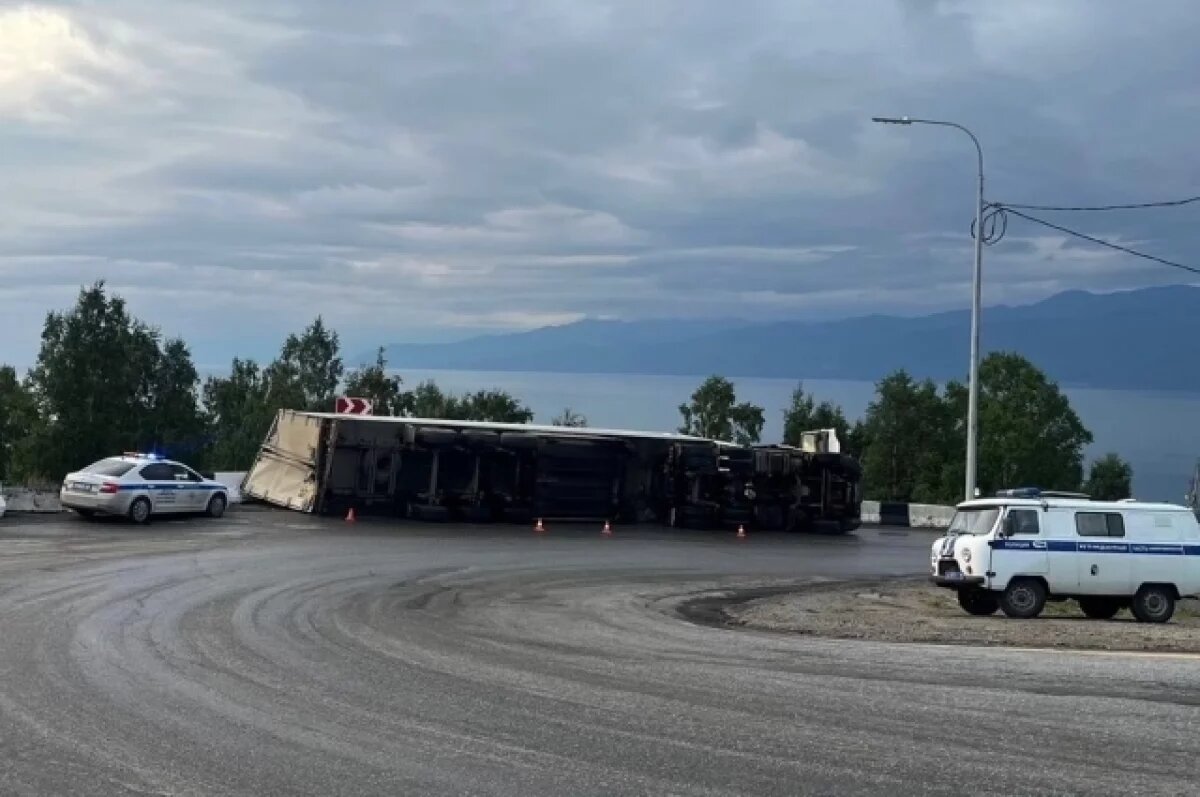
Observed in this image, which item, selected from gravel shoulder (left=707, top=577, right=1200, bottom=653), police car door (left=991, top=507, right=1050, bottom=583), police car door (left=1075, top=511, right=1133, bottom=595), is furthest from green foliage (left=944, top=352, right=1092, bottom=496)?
police car door (left=991, top=507, right=1050, bottom=583)

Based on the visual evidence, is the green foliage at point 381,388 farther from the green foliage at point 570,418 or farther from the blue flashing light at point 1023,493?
the blue flashing light at point 1023,493

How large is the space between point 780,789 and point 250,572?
13053 millimetres

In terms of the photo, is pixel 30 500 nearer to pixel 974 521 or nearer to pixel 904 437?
pixel 974 521

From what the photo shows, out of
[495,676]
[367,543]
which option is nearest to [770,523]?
[367,543]

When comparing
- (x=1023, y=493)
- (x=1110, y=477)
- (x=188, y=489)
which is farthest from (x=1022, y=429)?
(x=1023, y=493)

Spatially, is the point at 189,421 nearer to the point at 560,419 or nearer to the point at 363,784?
the point at 560,419

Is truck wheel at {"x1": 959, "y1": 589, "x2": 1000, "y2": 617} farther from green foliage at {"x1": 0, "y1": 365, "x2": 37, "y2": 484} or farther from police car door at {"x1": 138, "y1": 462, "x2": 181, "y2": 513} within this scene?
green foliage at {"x1": 0, "y1": 365, "x2": 37, "y2": 484}

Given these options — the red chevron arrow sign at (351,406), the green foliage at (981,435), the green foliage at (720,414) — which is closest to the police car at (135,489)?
the red chevron arrow sign at (351,406)

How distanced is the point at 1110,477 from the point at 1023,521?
108556 mm

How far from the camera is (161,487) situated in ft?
91.0

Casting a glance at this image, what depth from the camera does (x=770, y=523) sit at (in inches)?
1337

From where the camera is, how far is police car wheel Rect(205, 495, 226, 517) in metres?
29.2

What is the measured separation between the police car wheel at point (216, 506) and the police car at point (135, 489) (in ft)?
0.64

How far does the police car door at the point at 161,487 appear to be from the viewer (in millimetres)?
27438
